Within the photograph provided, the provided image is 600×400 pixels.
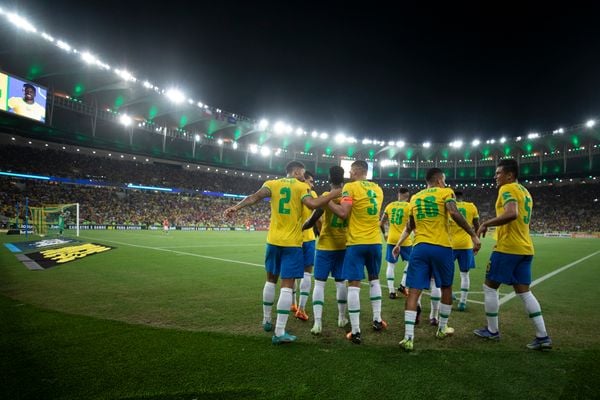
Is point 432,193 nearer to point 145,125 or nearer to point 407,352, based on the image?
point 407,352

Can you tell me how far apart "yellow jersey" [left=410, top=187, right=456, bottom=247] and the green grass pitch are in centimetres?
141

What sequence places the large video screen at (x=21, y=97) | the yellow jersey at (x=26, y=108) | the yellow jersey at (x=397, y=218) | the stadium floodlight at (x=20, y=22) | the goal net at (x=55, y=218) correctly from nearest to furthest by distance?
the yellow jersey at (x=397, y=218), the large video screen at (x=21, y=97), the goal net at (x=55, y=218), the stadium floodlight at (x=20, y=22), the yellow jersey at (x=26, y=108)

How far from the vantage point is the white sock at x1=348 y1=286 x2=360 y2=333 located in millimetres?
4527

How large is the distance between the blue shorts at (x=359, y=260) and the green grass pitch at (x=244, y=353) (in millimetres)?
871

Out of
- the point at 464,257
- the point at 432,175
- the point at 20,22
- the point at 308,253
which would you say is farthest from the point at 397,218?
the point at 20,22

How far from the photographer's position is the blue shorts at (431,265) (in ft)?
15.2

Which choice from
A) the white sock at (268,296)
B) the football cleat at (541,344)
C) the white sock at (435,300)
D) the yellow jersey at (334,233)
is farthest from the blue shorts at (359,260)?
the football cleat at (541,344)

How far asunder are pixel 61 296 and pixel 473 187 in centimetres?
7667

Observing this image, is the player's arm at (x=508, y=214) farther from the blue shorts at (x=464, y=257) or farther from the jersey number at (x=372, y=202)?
the blue shorts at (x=464, y=257)

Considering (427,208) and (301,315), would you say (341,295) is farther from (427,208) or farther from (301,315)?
(427,208)

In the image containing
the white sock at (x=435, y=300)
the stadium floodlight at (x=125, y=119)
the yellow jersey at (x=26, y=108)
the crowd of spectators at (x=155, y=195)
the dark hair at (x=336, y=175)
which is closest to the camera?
the dark hair at (x=336, y=175)

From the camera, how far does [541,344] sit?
14.3 feet

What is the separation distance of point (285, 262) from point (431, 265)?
80.1 inches

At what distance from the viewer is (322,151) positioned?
232ft
